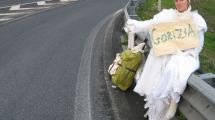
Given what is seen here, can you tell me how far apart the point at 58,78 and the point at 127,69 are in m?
1.66

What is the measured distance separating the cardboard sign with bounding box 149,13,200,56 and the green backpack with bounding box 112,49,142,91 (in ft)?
2.58

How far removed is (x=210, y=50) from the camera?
651 centimetres

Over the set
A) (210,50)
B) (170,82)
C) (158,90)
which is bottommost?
(210,50)

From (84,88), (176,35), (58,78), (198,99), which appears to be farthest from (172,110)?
(58,78)

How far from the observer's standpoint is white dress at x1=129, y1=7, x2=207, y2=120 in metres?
2.50

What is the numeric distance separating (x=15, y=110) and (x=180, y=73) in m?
2.83

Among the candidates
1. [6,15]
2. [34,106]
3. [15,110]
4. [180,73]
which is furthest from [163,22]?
[6,15]

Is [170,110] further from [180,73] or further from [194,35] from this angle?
[194,35]

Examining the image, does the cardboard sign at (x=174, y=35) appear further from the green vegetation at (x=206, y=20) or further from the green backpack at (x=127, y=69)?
the green vegetation at (x=206, y=20)

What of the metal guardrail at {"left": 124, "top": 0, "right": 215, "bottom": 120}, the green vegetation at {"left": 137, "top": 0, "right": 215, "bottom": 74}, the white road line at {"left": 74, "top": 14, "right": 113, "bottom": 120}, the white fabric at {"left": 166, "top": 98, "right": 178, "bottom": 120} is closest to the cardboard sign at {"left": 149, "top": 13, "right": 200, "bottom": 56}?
the metal guardrail at {"left": 124, "top": 0, "right": 215, "bottom": 120}

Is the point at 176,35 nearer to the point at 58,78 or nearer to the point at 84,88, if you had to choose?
the point at 84,88

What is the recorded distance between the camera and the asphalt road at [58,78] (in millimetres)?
3396

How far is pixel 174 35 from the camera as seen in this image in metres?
2.94

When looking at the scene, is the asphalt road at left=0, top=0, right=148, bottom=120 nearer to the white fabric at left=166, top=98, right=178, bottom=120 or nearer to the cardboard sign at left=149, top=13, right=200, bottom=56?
the white fabric at left=166, top=98, right=178, bottom=120
